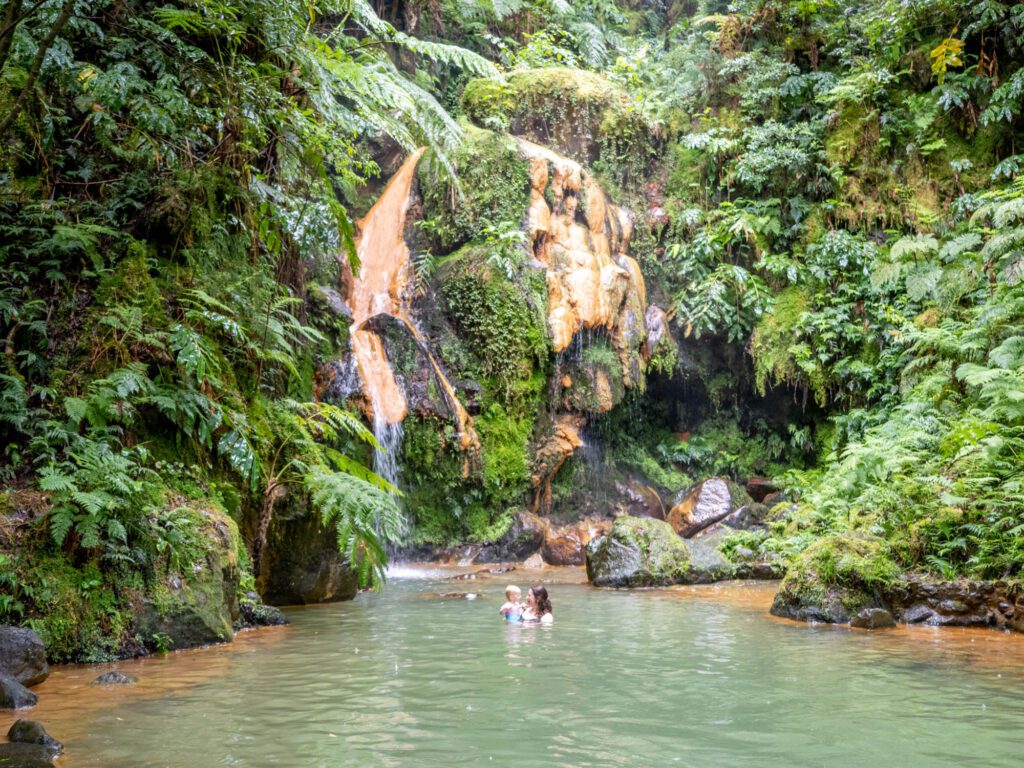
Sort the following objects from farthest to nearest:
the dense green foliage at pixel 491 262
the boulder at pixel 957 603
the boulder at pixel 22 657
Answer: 1. the boulder at pixel 957 603
2. the dense green foliage at pixel 491 262
3. the boulder at pixel 22 657

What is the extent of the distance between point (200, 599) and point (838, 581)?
6161 mm

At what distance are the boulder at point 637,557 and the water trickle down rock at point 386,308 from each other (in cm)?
359

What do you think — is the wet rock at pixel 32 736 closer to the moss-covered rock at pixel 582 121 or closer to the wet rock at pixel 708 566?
the wet rock at pixel 708 566

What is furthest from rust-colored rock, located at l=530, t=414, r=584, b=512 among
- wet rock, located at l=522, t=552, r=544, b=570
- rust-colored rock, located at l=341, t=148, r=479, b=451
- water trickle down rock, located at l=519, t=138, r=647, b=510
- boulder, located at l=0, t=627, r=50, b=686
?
boulder, located at l=0, t=627, r=50, b=686

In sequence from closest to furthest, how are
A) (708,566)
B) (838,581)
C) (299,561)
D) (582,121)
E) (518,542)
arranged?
(838,581) < (299,561) < (708,566) < (518,542) < (582,121)

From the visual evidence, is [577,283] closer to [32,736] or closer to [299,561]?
[299,561]

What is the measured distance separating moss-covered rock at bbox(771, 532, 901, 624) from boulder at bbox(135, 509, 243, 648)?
5.56 meters

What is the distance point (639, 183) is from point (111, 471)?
47.9 feet

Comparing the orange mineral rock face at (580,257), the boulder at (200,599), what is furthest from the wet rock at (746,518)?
the boulder at (200,599)

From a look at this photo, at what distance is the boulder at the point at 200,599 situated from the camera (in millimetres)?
5785

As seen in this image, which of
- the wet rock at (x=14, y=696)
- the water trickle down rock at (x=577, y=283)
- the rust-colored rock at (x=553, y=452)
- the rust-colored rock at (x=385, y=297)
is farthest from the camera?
the water trickle down rock at (x=577, y=283)

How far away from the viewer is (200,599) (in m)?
6.07

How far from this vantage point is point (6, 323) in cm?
614

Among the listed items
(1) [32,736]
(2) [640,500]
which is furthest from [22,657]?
(2) [640,500]
